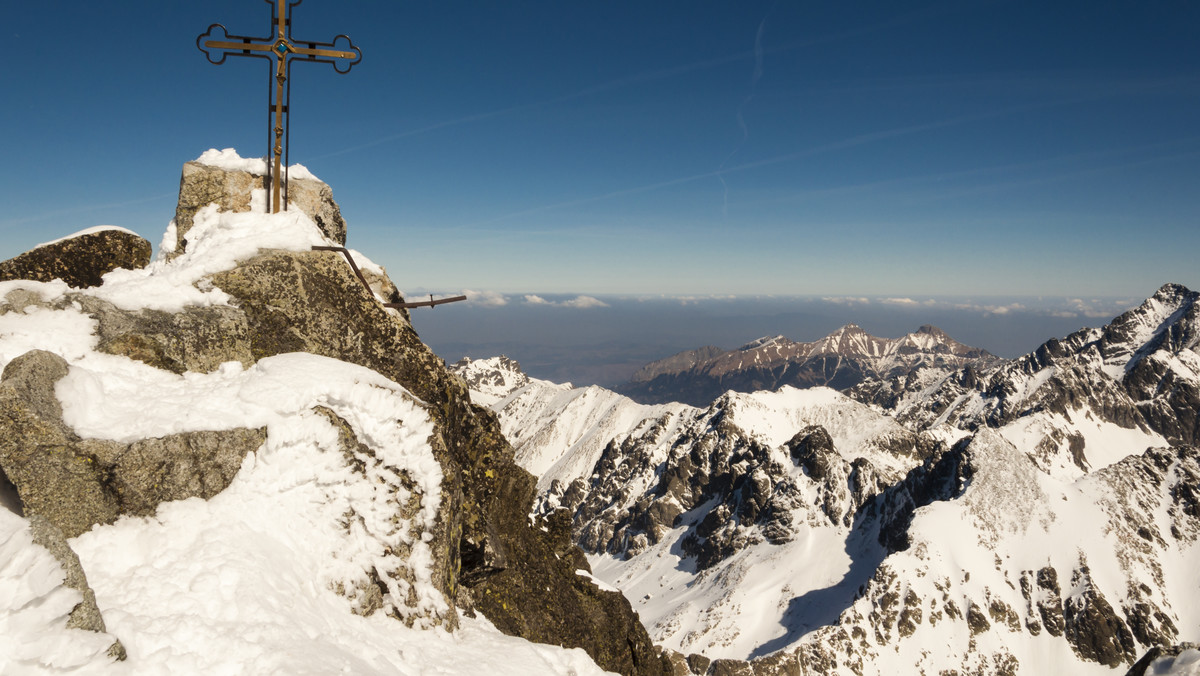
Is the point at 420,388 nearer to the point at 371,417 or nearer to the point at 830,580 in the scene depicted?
the point at 371,417

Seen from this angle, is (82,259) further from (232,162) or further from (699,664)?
(699,664)

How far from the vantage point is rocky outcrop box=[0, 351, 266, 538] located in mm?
9383

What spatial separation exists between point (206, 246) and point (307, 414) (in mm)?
6633

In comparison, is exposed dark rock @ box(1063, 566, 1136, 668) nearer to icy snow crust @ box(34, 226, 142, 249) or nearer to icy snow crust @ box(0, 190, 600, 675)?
icy snow crust @ box(0, 190, 600, 675)

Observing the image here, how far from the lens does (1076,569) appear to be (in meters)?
133

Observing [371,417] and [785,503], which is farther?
[785,503]

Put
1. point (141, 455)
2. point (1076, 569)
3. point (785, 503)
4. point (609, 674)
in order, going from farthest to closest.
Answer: point (785, 503), point (1076, 569), point (609, 674), point (141, 455)

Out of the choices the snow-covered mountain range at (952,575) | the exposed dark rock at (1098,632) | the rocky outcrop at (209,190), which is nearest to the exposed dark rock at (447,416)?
the rocky outcrop at (209,190)

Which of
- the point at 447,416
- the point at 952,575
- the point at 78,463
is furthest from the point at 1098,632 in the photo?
the point at 78,463

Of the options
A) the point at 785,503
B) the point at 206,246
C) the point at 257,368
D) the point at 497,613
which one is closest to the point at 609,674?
the point at 497,613

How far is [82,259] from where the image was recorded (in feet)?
49.4

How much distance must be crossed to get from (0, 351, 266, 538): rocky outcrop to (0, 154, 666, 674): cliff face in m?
0.03

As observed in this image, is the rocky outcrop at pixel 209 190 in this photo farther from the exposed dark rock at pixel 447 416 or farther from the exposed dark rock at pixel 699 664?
the exposed dark rock at pixel 699 664

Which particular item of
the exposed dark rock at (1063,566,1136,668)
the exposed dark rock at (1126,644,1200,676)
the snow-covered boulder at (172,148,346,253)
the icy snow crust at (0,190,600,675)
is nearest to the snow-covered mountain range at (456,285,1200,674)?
the exposed dark rock at (1063,566,1136,668)
